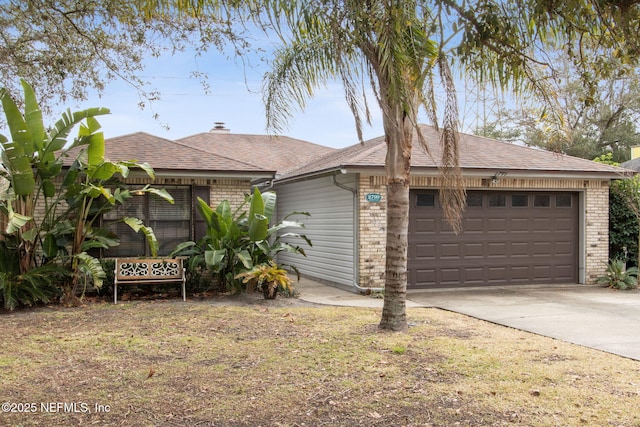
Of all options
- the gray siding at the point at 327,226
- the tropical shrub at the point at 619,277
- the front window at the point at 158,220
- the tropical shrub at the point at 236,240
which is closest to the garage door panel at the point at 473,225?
the gray siding at the point at 327,226

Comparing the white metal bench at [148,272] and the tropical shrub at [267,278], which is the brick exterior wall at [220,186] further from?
the tropical shrub at [267,278]

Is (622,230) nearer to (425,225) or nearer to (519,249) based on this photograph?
(519,249)

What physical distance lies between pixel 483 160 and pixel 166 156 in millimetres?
7529

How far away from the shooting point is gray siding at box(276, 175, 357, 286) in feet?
45.2

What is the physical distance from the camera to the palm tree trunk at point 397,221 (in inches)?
332

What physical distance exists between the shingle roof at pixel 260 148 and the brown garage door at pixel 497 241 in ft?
26.4

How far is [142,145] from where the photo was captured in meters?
14.1

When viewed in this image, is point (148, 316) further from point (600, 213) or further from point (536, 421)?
point (600, 213)

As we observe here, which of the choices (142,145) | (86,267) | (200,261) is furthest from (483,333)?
(142,145)

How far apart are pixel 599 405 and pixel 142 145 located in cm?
1156

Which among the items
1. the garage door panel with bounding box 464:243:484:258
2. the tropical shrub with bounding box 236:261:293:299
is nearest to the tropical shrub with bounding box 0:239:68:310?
the tropical shrub with bounding box 236:261:293:299

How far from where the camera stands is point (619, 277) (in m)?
14.5

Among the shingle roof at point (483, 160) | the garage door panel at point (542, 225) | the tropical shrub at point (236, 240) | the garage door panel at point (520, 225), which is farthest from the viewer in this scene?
the garage door panel at point (542, 225)

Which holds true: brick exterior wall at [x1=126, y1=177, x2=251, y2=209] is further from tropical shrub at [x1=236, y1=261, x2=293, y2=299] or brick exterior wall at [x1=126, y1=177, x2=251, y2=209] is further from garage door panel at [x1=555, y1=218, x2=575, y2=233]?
garage door panel at [x1=555, y1=218, x2=575, y2=233]
